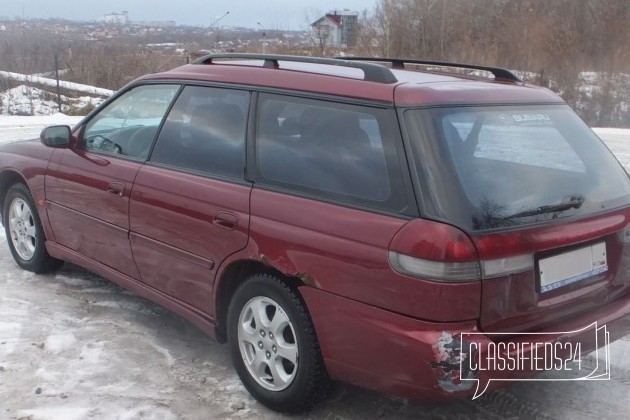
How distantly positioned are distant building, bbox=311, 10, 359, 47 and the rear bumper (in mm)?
23163

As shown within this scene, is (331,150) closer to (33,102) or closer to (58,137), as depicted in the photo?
(58,137)

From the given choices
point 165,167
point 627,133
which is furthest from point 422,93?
point 627,133

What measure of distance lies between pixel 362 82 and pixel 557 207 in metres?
1.05

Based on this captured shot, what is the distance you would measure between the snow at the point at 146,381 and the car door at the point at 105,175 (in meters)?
0.43

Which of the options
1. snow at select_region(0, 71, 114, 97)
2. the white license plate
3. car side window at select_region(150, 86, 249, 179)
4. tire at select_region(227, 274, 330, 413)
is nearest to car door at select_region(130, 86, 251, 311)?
car side window at select_region(150, 86, 249, 179)

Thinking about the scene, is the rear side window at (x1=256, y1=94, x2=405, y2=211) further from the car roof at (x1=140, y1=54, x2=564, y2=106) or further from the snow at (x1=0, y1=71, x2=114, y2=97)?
the snow at (x1=0, y1=71, x2=114, y2=97)

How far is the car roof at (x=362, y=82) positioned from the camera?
10.2 ft

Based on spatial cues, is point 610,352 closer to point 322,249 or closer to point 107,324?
point 322,249

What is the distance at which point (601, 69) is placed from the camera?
76.1 ft

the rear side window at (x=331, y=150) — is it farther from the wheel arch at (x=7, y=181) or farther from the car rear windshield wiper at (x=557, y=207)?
the wheel arch at (x=7, y=181)

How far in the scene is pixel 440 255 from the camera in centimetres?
272

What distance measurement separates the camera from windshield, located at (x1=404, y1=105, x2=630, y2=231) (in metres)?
2.85

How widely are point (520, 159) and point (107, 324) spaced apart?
280 cm

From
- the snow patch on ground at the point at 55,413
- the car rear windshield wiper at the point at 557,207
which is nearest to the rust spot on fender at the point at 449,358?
the car rear windshield wiper at the point at 557,207
